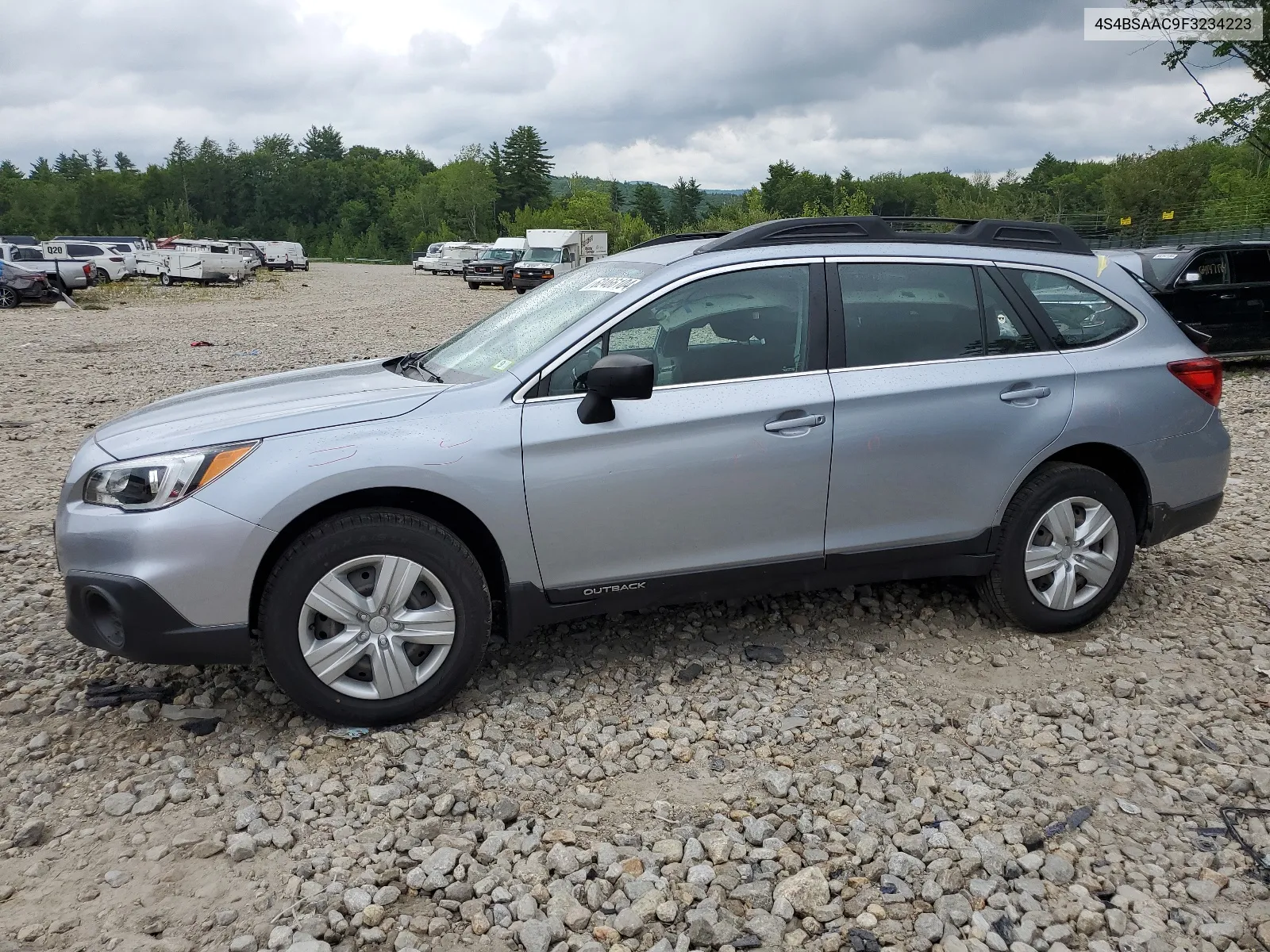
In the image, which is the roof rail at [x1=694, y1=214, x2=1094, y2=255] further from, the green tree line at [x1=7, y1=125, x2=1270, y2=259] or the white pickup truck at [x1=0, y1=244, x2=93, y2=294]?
the green tree line at [x1=7, y1=125, x2=1270, y2=259]

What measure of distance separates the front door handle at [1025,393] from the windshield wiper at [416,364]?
239 cm

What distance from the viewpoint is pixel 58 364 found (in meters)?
15.1

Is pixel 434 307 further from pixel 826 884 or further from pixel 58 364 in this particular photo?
pixel 826 884

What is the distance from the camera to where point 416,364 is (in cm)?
470

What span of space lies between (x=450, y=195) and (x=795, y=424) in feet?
400

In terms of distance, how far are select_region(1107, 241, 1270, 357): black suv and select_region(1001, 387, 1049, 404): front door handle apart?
883 cm

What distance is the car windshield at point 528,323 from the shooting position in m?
4.15

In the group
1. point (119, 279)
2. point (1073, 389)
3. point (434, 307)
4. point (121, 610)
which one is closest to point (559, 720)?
point (121, 610)

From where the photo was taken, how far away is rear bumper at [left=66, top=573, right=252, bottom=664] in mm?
3469

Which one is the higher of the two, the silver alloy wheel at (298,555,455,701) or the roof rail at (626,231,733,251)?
the roof rail at (626,231,733,251)

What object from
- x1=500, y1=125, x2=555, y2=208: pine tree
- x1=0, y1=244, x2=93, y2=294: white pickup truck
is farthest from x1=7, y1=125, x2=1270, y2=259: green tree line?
x1=0, y1=244, x2=93, y2=294: white pickup truck

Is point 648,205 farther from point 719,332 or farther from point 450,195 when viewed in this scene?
point 719,332

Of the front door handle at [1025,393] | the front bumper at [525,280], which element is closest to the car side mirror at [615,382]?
the front door handle at [1025,393]

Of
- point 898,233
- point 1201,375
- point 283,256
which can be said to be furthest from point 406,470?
point 283,256
